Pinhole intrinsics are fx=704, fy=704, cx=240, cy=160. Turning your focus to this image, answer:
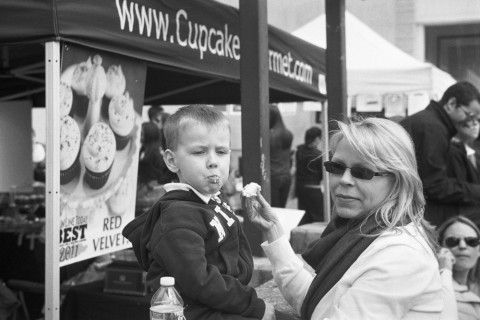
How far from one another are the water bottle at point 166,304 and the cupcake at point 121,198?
6.49 feet

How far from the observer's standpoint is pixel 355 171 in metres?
2.19

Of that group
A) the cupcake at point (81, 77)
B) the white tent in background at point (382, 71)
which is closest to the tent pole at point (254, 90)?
the cupcake at point (81, 77)

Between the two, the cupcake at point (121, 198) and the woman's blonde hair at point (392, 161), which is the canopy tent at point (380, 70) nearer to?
the cupcake at point (121, 198)

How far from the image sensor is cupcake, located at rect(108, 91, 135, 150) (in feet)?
13.6

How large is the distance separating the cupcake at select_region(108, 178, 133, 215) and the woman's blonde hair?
224 centimetres

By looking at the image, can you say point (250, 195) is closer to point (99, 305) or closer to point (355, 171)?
point (355, 171)

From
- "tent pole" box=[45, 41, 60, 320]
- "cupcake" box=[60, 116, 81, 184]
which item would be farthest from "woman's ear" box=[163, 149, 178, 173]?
"cupcake" box=[60, 116, 81, 184]

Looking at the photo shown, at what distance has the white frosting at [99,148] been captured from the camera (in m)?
3.89

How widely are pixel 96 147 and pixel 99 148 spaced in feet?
0.10

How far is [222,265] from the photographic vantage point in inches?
96.4

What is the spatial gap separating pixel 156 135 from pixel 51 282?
4129mm

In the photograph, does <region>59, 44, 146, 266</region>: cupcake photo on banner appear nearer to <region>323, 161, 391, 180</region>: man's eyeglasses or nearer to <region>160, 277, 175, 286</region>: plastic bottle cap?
<region>160, 277, 175, 286</region>: plastic bottle cap

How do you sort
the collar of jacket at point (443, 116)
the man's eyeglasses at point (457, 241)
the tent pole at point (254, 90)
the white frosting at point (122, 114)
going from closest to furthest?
the white frosting at point (122, 114) → the tent pole at point (254, 90) → the man's eyeglasses at point (457, 241) → the collar of jacket at point (443, 116)

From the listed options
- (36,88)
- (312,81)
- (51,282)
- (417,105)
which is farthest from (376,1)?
(51,282)
